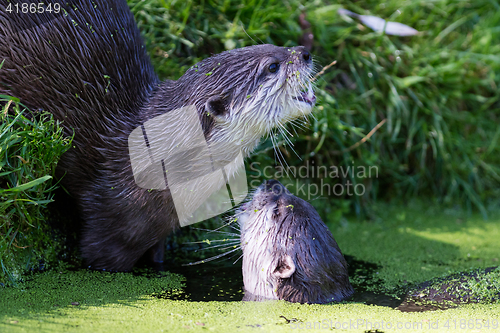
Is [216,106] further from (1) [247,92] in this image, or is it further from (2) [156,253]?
(2) [156,253]

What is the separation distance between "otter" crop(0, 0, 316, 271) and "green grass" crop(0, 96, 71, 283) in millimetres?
104

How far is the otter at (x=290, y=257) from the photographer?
7.89ft

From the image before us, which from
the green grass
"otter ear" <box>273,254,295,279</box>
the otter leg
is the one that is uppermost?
the green grass

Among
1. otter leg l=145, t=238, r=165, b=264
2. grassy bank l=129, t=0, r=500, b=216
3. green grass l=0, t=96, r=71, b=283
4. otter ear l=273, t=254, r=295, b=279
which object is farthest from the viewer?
grassy bank l=129, t=0, r=500, b=216

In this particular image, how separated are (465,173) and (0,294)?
11.7ft

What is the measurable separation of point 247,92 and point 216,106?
16cm

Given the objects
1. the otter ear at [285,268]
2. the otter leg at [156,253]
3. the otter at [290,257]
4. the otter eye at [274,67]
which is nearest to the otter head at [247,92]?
the otter eye at [274,67]

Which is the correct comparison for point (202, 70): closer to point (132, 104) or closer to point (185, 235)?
point (132, 104)

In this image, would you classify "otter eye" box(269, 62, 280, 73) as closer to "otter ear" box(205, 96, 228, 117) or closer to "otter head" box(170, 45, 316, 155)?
"otter head" box(170, 45, 316, 155)

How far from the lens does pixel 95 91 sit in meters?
2.49

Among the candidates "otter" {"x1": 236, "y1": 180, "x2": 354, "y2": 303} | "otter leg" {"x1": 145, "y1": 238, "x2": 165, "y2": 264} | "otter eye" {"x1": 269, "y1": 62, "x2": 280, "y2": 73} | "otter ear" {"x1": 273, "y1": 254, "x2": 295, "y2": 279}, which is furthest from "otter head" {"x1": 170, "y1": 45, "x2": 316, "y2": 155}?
"otter leg" {"x1": 145, "y1": 238, "x2": 165, "y2": 264}

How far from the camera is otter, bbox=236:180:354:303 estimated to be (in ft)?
7.89

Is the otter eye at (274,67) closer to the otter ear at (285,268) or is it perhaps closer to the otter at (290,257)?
the otter at (290,257)

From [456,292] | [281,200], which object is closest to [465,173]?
[456,292]
